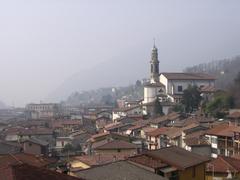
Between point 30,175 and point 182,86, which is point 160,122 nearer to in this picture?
point 182,86

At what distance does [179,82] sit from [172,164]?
59.8 m

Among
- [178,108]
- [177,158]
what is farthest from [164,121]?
[177,158]

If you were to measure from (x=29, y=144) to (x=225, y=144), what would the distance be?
14.9 meters

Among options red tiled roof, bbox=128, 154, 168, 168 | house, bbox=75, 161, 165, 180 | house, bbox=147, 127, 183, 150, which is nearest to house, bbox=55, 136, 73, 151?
house, bbox=147, 127, 183, 150

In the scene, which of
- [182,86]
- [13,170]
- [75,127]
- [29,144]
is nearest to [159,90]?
[182,86]

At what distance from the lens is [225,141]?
114 ft

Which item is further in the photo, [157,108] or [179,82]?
[179,82]

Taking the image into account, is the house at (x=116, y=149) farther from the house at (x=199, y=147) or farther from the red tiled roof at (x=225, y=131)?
the red tiled roof at (x=225, y=131)

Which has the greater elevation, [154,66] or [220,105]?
[154,66]

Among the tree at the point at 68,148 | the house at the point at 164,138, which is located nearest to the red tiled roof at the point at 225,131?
the house at the point at 164,138

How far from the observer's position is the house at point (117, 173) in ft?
55.6

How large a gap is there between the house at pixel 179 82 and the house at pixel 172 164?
179 ft

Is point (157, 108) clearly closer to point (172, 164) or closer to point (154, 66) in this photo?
point (154, 66)

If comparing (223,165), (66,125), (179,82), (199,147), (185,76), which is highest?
(185,76)
